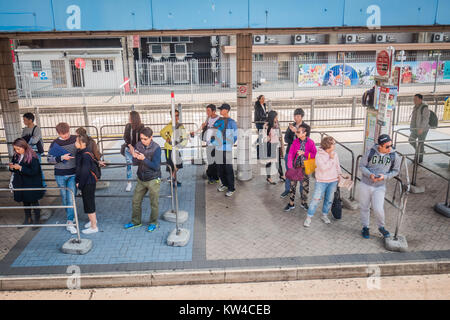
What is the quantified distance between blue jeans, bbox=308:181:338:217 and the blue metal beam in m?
3.18

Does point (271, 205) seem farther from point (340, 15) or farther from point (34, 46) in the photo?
point (34, 46)

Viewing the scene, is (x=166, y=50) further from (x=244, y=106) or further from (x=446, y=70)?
(x=244, y=106)

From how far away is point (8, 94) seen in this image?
10547 millimetres

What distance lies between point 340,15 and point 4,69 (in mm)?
8068

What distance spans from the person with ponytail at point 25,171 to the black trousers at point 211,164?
362 cm

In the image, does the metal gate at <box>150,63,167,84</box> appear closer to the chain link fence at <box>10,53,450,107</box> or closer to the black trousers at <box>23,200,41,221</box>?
the chain link fence at <box>10,53,450,107</box>

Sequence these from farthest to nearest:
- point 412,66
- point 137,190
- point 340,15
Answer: point 412,66, point 340,15, point 137,190

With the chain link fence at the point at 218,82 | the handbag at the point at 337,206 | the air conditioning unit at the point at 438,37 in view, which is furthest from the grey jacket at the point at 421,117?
the air conditioning unit at the point at 438,37

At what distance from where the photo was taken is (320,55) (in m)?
32.2

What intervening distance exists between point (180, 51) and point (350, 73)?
13.4m

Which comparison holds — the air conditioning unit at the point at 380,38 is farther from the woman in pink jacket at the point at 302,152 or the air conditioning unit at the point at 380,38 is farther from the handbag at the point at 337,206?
the handbag at the point at 337,206

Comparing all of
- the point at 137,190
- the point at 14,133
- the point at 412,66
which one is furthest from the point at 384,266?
the point at 412,66

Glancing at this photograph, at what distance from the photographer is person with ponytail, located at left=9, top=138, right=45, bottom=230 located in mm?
7383
